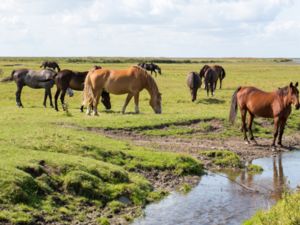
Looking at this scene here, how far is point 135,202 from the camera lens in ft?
33.2

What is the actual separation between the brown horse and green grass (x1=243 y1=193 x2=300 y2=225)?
779 centimetres

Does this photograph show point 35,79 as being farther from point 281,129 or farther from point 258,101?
point 281,129

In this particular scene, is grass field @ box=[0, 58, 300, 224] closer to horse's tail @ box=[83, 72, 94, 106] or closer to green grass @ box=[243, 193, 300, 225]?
horse's tail @ box=[83, 72, 94, 106]

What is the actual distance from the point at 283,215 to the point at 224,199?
3.08 metres

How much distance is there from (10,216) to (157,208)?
2.94 m

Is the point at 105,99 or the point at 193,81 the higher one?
the point at 193,81

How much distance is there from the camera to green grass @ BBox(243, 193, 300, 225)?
7445 millimetres

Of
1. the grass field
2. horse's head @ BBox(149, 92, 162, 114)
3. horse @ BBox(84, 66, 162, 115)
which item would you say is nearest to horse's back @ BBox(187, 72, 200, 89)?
horse's head @ BBox(149, 92, 162, 114)

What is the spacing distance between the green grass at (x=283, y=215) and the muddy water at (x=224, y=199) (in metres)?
1.07

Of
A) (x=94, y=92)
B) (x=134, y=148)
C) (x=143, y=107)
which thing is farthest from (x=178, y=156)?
(x=143, y=107)

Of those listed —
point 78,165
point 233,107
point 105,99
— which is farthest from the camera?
point 105,99

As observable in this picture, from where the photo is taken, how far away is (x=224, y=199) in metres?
10.8

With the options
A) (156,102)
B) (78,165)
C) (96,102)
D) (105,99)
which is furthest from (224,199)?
(105,99)

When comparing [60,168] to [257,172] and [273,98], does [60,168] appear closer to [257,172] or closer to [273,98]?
[257,172]
